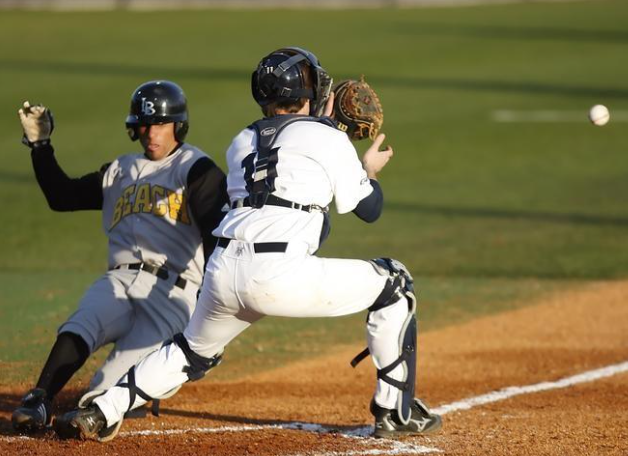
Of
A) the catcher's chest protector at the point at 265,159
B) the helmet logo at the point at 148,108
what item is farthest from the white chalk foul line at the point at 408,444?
the helmet logo at the point at 148,108

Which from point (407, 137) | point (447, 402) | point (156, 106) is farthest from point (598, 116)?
point (407, 137)

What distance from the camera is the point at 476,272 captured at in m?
9.59

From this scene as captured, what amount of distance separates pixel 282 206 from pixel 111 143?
10.1 m

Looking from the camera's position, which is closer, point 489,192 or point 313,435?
point 313,435

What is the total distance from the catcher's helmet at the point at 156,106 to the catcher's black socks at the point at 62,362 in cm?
114

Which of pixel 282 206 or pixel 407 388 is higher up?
pixel 282 206

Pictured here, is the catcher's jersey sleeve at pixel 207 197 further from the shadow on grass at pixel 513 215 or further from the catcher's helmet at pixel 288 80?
the shadow on grass at pixel 513 215

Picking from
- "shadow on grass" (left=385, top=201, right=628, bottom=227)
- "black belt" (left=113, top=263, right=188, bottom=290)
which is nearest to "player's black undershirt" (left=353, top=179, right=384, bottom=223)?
"black belt" (left=113, top=263, right=188, bottom=290)

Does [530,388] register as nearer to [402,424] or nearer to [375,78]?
[402,424]

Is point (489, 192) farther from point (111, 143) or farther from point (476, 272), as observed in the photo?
point (111, 143)

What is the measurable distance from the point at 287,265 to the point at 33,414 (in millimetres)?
1472

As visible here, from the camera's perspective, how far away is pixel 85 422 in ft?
16.1

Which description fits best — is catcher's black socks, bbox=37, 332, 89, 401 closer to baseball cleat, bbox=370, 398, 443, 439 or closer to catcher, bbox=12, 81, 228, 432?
catcher, bbox=12, 81, 228, 432

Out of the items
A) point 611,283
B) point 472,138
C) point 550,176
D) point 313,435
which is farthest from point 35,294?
point 472,138
